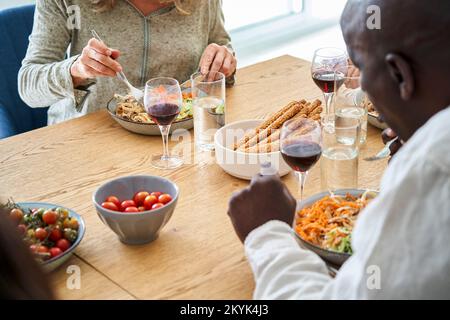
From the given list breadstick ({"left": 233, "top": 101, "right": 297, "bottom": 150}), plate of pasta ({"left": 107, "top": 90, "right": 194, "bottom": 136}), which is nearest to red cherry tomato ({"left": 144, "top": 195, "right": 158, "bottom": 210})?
breadstick ({"left": 233, "top": 101, "right": 297, "bottom": 150})

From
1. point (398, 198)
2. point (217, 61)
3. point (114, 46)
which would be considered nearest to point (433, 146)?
point (398, 198)

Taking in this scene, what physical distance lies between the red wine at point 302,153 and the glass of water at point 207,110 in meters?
0.38

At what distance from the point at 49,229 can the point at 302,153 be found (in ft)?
1.78

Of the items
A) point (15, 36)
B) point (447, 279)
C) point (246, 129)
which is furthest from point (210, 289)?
point (15, 36)

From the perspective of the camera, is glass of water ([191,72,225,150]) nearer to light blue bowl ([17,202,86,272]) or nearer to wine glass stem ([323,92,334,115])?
wine glass stem ([323,92,334,115])

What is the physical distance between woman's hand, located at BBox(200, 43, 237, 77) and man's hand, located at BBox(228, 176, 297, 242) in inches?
35.4

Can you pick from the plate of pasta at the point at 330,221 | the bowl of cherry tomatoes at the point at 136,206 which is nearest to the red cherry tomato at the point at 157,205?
the bowl of cherry tomatoes at the point at 136,206

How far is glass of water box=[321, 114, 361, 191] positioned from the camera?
63.2 inches

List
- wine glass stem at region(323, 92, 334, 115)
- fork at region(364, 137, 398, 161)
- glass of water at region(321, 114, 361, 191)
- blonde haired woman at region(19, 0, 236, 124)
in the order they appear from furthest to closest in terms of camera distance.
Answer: blonde haired woman at region(19, 0, 236, 124) → wine glass stem at region(323, 92, 334, 115) → fork at region(364, 137, 398, 161) → glass of water at region(321, 114, 361, 191)

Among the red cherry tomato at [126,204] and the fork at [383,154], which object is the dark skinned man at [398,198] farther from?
the fork at [383,154]

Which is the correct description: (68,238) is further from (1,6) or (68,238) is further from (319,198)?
(1,6)

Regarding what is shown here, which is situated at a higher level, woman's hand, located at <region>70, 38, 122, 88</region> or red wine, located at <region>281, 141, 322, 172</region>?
woman's hand, located at <region>70, 38, 122, 88</region>

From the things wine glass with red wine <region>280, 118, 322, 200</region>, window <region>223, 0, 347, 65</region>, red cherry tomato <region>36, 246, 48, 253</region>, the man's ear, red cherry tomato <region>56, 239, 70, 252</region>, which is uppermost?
the man's ear

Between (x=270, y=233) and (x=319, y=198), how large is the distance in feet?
0.81
